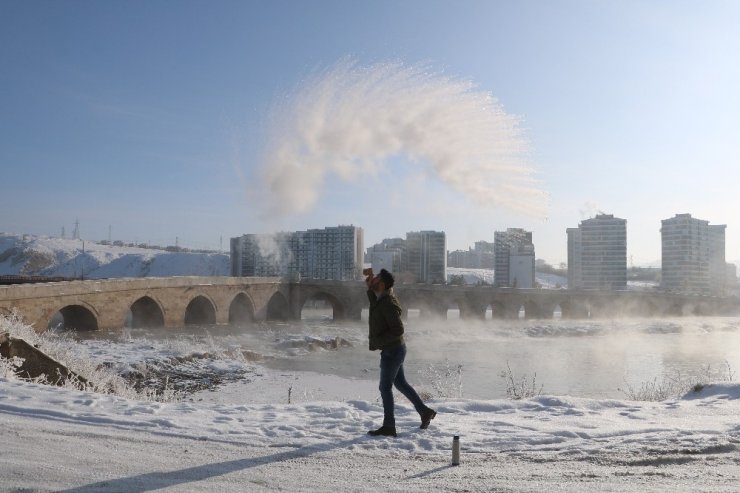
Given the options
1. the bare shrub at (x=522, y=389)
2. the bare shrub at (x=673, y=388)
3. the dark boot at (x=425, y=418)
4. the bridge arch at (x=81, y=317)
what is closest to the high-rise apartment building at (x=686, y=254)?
the bare shrub at (x=673, y=388)

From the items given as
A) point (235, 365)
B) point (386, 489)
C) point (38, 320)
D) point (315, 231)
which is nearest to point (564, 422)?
point (386, 489)

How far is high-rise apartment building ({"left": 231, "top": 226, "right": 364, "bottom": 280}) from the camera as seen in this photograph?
338 feet

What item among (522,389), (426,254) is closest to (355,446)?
(522,389)

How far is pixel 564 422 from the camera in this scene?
761 cm

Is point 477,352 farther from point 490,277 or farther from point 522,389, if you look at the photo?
point 490,277

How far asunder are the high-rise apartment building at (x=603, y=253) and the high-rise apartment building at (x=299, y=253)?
1798 inches

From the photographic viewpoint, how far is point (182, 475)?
5.25 metres

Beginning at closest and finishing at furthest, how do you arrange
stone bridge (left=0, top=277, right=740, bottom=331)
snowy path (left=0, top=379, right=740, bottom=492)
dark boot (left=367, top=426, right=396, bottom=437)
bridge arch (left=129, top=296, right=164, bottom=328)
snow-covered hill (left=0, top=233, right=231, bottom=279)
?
snowy path (left=0, top=379, right=740, bottom=492) < dark boot (left=367, top=426, right=396, bottom=437) < stone bridge (left=0, top=277, right=740, bottom=331) < bridge arch (left=129, top=296, right=164, bottom=328) < snow-covered hill (left=0, top=233, right=231, bottom=279)

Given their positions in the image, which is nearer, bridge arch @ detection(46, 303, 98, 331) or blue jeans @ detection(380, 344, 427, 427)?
blue jeans @ detection(380, 344, 427, 427)

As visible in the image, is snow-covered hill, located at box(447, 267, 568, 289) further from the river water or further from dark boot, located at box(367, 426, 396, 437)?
dark boot, located at box(367, 426, 396, 437)

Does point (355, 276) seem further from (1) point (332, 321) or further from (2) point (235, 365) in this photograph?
(2) point (235, 365)

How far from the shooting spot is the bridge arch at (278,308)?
2459 inches

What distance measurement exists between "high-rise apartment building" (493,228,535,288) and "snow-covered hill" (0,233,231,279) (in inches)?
2638

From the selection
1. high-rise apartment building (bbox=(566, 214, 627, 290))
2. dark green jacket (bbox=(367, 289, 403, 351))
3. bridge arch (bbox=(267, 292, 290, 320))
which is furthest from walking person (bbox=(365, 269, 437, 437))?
high-rise apartment building (bbox=(566, 214, 627, 290))
